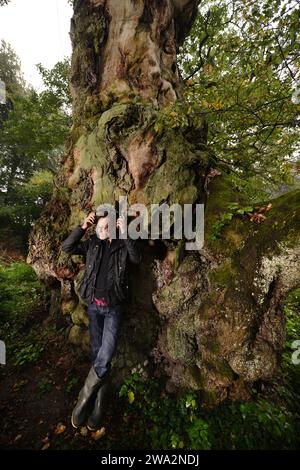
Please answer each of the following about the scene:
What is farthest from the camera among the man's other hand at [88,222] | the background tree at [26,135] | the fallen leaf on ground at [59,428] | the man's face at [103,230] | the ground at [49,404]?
Answer: the background tree at [26,135]

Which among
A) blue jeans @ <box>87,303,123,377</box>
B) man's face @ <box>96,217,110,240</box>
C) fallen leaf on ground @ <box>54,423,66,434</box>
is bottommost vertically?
fallen leaf on ground @ <box>54,423,66,434</box>

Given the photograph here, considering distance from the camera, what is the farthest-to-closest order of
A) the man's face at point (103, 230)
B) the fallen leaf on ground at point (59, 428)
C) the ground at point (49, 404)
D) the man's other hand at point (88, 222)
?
the man's other hand at point (88, 222) < the man's face at point (103, 230) < the fallen leaf on ground at point (59, 428) < the ground at point (49, 404)

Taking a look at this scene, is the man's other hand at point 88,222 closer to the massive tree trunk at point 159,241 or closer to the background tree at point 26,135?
the massive tree trunk at point 159,241

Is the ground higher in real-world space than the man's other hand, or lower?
lower

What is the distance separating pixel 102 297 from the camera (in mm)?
3379

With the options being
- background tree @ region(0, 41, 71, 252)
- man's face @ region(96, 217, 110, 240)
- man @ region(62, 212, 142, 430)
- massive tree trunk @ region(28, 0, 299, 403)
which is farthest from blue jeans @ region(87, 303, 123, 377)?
background tree @ region(0, 41, 71, 252)

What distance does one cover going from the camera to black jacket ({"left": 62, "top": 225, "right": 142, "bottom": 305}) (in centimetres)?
338

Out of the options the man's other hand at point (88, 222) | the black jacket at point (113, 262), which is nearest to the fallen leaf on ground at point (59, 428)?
the black jacket at point (113, 262)

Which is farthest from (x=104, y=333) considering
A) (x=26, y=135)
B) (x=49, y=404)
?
(x=26, y=135)

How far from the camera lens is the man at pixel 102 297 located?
3340 millimetres

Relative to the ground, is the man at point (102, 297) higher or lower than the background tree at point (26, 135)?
lower

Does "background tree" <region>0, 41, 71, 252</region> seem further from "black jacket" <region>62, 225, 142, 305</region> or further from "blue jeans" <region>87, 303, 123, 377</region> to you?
"blue jeans" <region>87, 303, 123, 377</region>

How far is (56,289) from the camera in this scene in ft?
17.6
